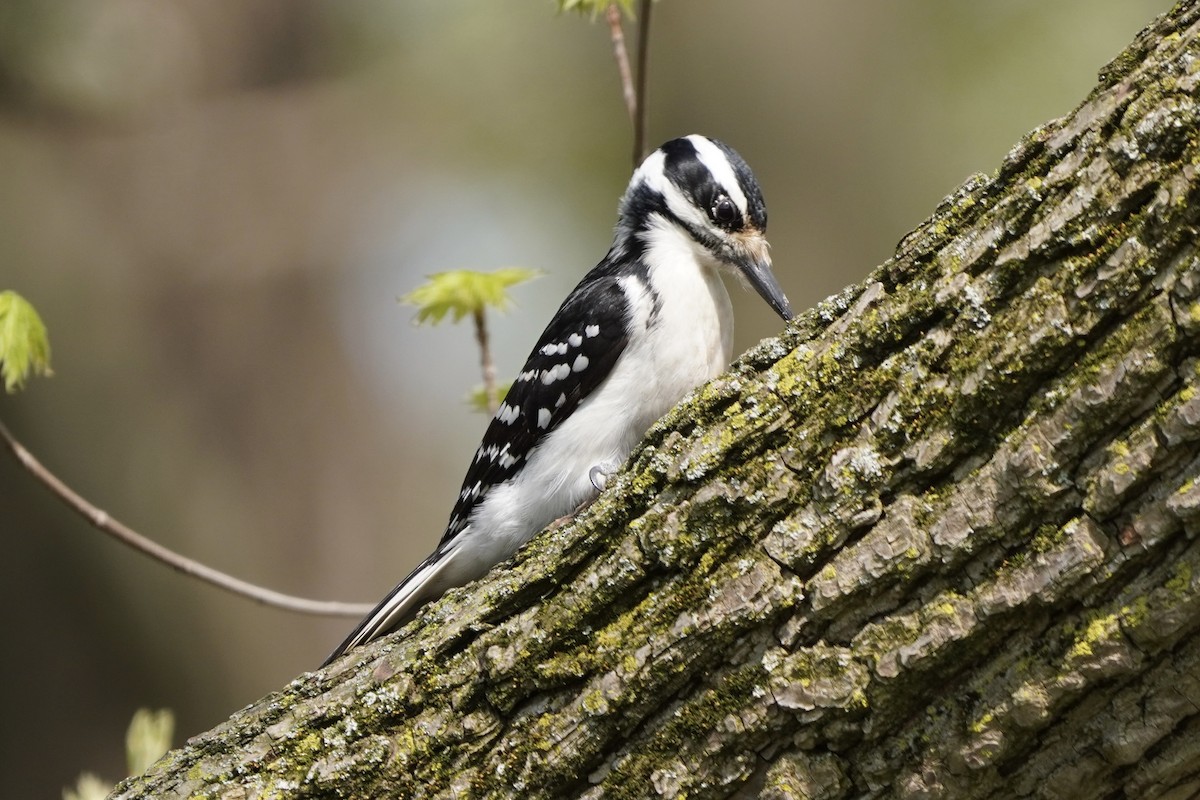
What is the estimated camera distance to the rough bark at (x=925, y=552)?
6.35ft

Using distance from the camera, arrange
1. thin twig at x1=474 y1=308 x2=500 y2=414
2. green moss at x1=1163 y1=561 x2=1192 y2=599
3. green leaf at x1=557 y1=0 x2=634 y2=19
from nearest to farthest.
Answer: green moss at x1=1163 y1=561 x2=1192 y2=599 < green leaf at x1=557 y1=0 x2=634 y2=19 < thin twig at x1=474 y1=308 x2=500 y2=414

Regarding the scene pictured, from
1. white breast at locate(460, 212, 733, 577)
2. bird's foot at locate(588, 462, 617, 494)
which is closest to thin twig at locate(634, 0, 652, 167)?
white breast at locate(460, 212, 733, 577)

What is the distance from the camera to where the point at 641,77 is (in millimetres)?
4168

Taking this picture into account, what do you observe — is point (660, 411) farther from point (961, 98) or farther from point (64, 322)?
point (961, 98)

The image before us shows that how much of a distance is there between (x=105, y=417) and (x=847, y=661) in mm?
7004

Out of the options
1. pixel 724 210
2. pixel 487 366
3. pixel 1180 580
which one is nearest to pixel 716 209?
pixel 724 210

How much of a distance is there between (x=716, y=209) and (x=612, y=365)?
2.38ft

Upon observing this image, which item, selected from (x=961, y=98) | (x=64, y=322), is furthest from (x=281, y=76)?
(x=961, y=98)

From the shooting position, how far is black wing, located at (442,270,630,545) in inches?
158

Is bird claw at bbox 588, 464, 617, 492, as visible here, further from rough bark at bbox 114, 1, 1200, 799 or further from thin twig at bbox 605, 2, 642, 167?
rough bark at bbox 114, 1, 1200, 799

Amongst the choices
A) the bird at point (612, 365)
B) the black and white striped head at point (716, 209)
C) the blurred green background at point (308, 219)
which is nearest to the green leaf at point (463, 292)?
the bird at point (612, 365)

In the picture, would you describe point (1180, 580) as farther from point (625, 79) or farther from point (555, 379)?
point (625, 79)

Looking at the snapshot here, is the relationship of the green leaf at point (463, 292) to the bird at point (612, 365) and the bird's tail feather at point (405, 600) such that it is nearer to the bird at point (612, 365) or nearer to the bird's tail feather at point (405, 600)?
the bird at point (612, 365)

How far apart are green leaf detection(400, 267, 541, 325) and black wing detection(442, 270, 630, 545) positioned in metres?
0.30
